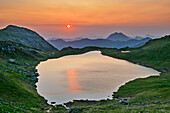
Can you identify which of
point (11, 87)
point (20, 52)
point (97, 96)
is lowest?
point (97, 96)

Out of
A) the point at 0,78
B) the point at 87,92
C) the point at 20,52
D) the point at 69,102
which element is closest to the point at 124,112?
the point at 69,102

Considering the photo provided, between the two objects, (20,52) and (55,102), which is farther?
(20,52)

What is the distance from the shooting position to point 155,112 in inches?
1211

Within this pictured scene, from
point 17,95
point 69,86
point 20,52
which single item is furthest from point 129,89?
point 20,52

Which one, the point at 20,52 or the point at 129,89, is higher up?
the point at 20,52

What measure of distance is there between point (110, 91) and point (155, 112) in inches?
2065

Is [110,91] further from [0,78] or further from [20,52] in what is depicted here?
[20,52]

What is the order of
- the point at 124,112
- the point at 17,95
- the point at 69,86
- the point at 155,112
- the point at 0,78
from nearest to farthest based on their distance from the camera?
1. the point at 155,112
2. the point at 124,112
3. the point at 17,95
4. the point at 0,78
5. the point at 69,86

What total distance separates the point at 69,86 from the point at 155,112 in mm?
65921

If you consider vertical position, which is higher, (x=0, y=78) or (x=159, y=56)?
(x=159, y=56)

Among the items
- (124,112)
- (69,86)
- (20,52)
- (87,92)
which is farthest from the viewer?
(20,52)

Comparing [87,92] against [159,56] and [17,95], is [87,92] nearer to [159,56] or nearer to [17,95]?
[17,95]

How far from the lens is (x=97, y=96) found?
7475 cm

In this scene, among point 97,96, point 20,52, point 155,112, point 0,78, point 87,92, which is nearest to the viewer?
point 155,112
